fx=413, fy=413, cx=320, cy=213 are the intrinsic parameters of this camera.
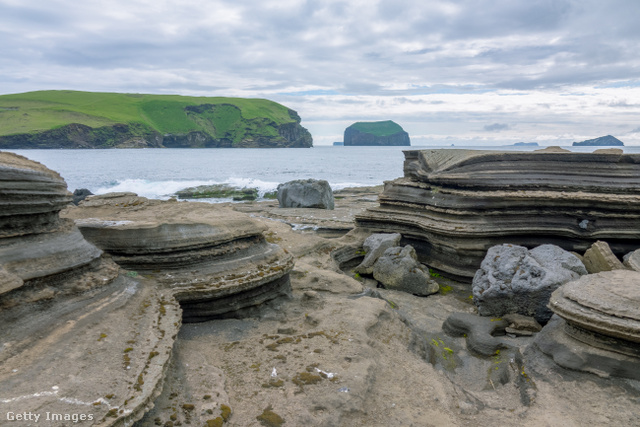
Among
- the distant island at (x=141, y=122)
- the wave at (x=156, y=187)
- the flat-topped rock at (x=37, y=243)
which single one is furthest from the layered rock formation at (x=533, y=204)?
the distant island at (x=141, y=122)

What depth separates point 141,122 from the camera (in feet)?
355

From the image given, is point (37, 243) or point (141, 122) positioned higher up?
point (141, 122)

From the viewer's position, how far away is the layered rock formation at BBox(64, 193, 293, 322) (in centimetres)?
459

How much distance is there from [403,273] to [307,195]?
30.4ft

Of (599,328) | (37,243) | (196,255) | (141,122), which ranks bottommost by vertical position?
(599,328)

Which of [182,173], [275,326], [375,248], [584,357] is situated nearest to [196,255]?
[275,326]

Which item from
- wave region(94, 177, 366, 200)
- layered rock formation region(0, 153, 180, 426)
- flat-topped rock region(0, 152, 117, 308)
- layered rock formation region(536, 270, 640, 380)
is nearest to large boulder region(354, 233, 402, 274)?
layered rock formation region(536, 270, 640, 380)

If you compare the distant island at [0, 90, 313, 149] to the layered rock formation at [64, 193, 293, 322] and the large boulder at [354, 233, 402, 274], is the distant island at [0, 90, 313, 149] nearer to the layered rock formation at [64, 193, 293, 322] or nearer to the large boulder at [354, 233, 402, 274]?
the large boulder at [354, 233, 402, 274]

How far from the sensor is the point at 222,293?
182 inches

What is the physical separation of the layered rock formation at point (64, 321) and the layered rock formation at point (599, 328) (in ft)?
12.5

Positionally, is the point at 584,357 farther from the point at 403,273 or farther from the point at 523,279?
the point at 403,273

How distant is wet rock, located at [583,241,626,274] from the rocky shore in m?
→ 0.03

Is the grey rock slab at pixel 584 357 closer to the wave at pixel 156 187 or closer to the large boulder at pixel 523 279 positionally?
the large boulder at pixel 523 279

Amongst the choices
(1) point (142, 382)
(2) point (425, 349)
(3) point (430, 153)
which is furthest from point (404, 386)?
(3) point (430, 153)
